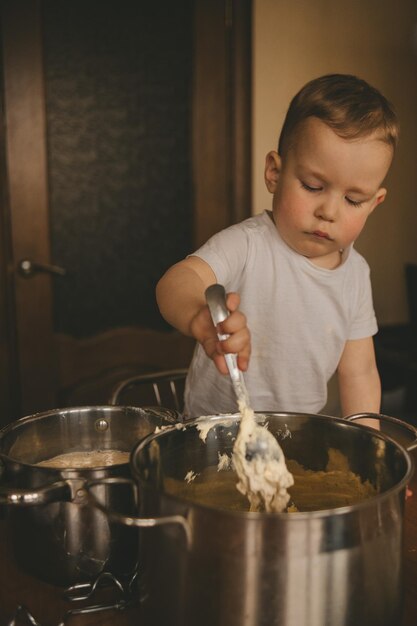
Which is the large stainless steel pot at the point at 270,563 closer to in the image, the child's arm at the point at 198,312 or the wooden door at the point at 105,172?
the child's arm at the point at 198,312

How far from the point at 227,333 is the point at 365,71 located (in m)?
2.51

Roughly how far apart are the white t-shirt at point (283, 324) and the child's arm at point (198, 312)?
7.1 inches

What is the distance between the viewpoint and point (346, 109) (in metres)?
1.07

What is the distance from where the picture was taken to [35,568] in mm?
791

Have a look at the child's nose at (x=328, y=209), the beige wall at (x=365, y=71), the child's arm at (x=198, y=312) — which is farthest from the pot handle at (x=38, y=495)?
the beige wall at (x=365, y=71)

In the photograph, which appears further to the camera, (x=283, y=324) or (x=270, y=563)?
(x=283, y=324)

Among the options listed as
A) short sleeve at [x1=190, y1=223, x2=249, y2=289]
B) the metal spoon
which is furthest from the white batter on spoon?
short sleeve at [x1=190, y1=223, x2=249, y2=289]

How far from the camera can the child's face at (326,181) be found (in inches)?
41.5

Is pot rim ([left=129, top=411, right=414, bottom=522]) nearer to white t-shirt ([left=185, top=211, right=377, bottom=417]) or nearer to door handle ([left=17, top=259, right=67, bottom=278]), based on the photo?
white t-shirt ([left=185, top=211, right=377, bottom=417])

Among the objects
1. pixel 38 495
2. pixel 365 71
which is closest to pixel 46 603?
pixel 38 495

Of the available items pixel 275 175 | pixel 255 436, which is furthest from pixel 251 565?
pixel 275 175

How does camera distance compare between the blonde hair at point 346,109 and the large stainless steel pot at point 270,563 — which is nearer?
the large stainless steel pot at point 270,563

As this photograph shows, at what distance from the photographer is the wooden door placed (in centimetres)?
245

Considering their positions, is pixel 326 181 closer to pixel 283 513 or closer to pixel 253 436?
pixel 253 436
